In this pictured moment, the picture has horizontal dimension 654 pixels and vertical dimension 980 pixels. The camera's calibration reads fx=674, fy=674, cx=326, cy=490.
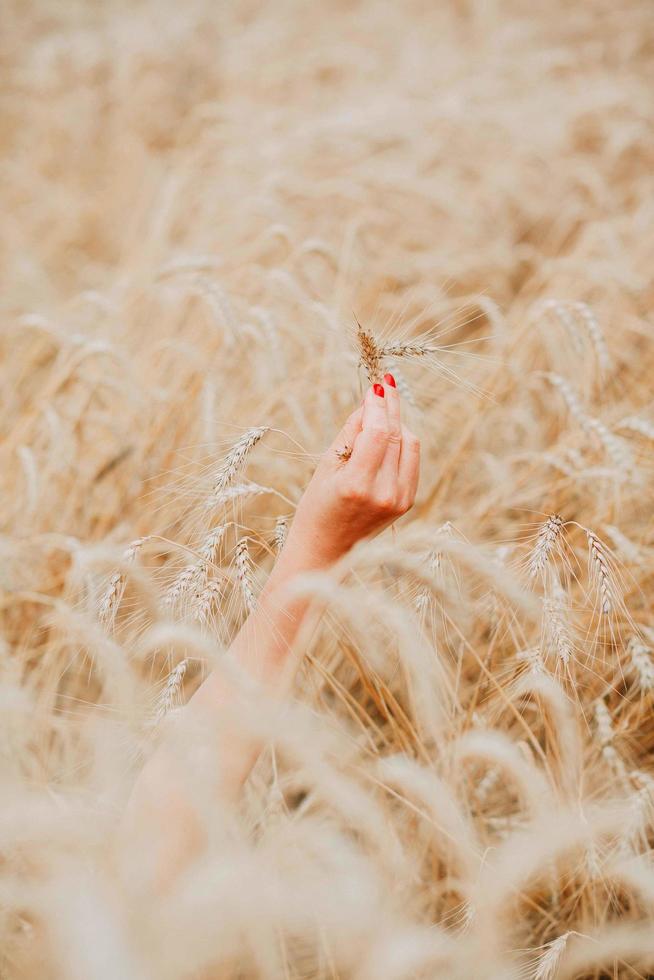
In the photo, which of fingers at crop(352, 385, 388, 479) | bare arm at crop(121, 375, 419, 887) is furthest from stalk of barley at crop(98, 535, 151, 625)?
fingers at crop(352, 385, 388, 479)

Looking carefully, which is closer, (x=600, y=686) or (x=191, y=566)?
(x=191, y=566)

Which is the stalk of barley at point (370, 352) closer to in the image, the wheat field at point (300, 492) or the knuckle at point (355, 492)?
the wheat field at point (300, 492)

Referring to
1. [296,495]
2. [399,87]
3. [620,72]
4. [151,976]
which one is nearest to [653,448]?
[296,495]

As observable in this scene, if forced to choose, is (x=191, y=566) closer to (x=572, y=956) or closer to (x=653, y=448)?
(x=572, y=956)

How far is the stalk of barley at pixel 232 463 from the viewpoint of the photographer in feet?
2.45

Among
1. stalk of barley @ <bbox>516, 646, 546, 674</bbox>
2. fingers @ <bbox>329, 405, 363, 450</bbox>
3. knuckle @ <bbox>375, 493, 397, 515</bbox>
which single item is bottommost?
stalk of barley @ <bbox>516, 646, 546, 674</bbox>

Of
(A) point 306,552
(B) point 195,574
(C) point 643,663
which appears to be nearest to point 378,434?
(A) point 306,552

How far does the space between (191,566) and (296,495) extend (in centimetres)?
37

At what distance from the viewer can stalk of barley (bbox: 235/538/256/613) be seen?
0.69m

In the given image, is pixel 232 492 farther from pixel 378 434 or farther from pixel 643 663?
pixel 643 663

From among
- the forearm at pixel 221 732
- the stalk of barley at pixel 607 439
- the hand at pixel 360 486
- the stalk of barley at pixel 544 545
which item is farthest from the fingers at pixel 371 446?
the stalk of barley at pixel 607 439

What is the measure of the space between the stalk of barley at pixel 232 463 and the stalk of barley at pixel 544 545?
1.09 ft

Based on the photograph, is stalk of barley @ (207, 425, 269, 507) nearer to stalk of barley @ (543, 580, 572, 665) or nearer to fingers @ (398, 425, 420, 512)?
fingers @ (398, 425, 420, 512)

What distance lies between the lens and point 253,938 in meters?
0.48
